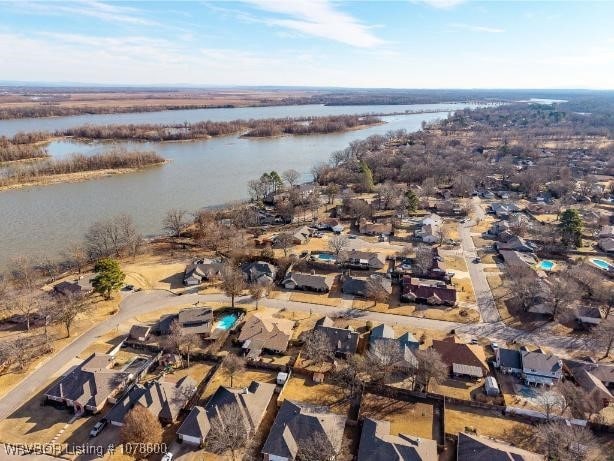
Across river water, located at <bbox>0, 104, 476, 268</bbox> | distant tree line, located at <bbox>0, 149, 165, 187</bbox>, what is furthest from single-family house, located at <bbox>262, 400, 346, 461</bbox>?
distant tree line, located at <bbox>0, 149, 165, 187</bbox>

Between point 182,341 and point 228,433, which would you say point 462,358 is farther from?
point 182,341

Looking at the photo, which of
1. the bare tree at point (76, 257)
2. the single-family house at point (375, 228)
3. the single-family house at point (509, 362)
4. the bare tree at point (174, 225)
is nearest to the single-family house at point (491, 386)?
the single-family house at point (509, 362)

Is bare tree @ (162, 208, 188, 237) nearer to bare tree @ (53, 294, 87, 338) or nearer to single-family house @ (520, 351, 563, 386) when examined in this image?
bare tree @ (53, 294, 87, 338)

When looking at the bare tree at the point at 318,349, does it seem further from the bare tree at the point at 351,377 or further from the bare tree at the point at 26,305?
the bare tree at the point at 26,305

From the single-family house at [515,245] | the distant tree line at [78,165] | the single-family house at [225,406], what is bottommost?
the single-family house at [225,406]

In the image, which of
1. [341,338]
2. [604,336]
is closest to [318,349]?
[341,338]

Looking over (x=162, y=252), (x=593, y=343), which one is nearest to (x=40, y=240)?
(x=162, y=252)
